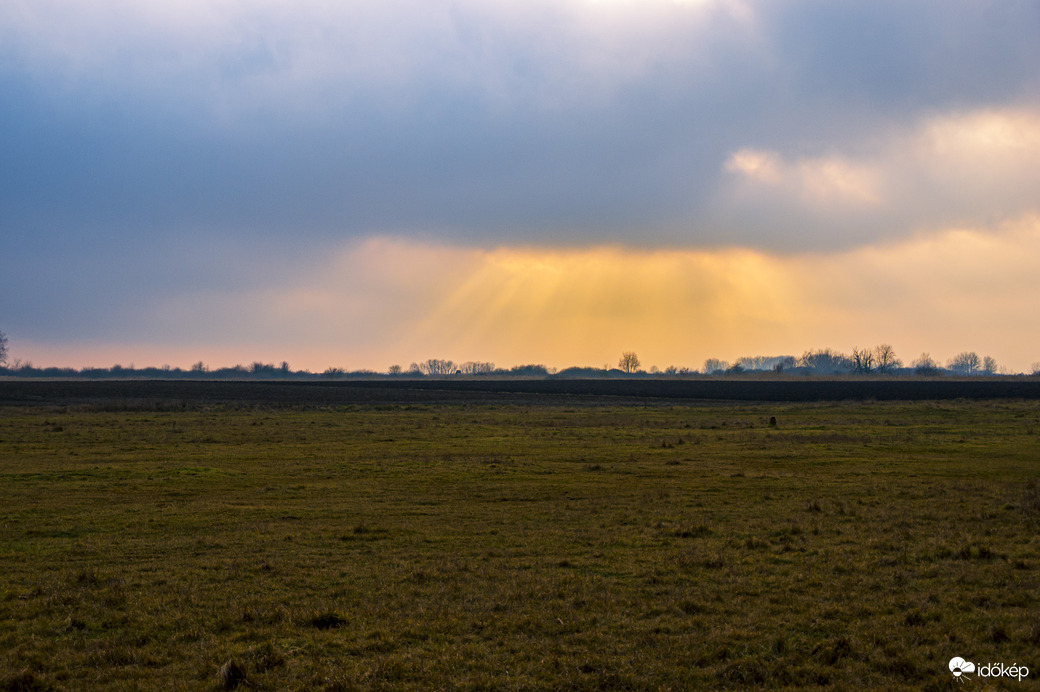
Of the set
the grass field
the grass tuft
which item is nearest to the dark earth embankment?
the grass field

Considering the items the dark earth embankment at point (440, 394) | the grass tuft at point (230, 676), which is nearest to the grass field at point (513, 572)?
the grass tuft at point (230, 676)

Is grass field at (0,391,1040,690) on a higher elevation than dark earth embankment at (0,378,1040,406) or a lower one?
lower

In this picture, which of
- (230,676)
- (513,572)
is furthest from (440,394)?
(230,676)

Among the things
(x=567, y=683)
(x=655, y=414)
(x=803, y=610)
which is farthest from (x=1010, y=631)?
(x=655, y=414)

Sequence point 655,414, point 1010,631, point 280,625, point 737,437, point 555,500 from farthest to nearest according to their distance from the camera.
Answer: point 655,414 < point 737,437 < point 555,500 < point 280,625 < point 1010,631

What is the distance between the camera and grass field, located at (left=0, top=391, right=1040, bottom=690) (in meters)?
9.79

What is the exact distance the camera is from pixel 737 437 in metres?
47.2

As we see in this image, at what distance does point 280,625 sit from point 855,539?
41.7 ft

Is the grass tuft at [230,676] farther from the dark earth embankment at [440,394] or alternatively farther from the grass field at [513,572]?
the dark earth embankment at [440,394]

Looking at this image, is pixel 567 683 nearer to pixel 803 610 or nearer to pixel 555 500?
pixel 803 610

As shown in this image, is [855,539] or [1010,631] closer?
[1010,631]

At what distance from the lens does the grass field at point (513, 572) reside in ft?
32.1

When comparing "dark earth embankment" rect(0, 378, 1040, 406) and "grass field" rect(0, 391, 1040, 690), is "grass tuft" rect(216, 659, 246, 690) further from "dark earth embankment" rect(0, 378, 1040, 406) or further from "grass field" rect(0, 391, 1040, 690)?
"dark earth embankment" rect(0, 378, 1040, 406)

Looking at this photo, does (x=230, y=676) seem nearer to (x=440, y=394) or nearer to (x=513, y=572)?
(x=513, y=572)
